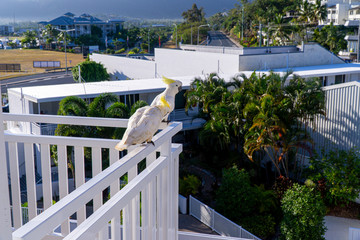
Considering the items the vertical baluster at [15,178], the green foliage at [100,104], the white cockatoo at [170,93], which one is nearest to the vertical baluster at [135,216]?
the white cockatoo at [170,93]

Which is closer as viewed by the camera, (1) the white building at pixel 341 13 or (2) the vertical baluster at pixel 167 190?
(2) the vertical baluster at pixel 167 190

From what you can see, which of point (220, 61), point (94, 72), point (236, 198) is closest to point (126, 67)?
point (94, 72)

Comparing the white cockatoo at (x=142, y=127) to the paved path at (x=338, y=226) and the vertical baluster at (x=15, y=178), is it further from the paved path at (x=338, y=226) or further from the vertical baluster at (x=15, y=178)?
the paved path at (x=338, y=226)

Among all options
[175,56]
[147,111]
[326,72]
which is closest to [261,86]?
[326,72]

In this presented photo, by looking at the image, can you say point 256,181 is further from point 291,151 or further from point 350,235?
point 350,235

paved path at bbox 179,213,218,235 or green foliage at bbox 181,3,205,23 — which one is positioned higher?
green foliage at bbox 181,3,205,23

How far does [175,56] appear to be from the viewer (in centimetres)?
3619

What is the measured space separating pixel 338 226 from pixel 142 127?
12620mm

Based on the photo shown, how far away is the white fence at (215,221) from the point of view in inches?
511

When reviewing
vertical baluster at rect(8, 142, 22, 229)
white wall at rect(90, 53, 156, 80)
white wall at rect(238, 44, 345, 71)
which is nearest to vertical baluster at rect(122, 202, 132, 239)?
vertical baluster at rect(8, 142, 22, 229)

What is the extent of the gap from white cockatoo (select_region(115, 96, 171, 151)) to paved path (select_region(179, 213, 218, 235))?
11.0 m

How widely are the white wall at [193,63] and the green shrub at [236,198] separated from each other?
49.8 ft

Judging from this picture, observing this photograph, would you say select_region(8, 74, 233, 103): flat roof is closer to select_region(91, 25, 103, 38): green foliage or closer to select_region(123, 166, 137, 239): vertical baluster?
select_region(123, 166, 137, 239): vertical baluster

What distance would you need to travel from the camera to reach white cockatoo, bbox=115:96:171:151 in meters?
3.16
